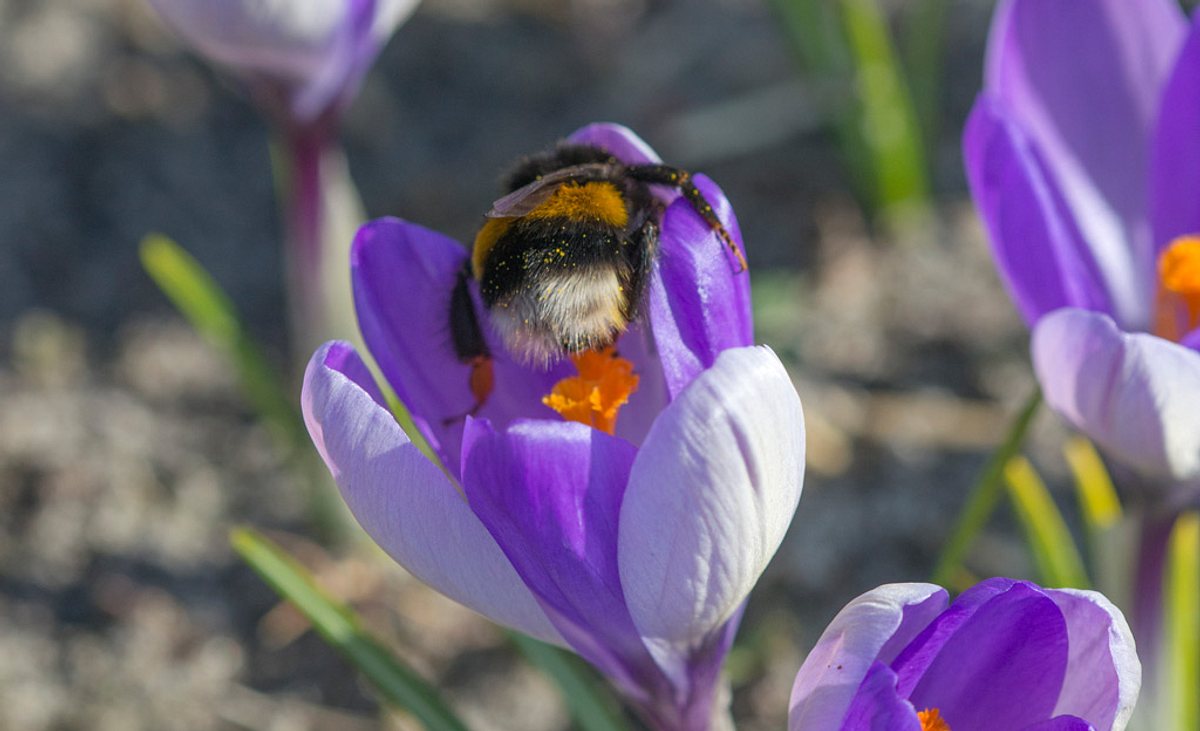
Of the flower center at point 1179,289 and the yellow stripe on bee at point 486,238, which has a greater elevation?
the yellow stripe on bee at point 486,238

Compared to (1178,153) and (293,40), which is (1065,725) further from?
(293,40)

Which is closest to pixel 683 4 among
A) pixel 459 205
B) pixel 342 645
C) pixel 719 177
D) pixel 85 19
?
pixel 719 177

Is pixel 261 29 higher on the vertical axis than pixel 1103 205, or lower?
higher

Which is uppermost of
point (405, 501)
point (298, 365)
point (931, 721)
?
point (405, 501)

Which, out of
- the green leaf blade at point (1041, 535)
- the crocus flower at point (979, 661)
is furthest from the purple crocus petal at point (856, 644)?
the green leaf blade at point (1041, 535)

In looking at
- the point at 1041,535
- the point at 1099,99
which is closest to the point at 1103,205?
the point at 1099,99

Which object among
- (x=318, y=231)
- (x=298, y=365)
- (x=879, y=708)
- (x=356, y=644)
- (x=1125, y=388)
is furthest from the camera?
(x=298, y=365)

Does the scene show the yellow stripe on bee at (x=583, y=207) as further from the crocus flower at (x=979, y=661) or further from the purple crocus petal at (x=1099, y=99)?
the purple crocus petal at (x=1099, y=99)
